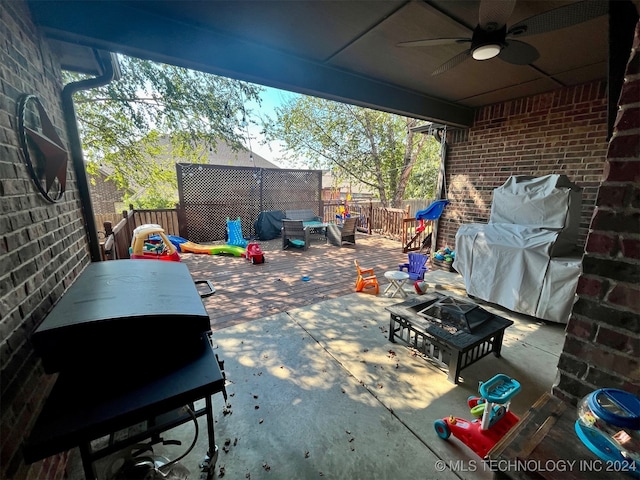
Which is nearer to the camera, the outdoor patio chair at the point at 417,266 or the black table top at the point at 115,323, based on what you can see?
the black table top at the point at 115,323

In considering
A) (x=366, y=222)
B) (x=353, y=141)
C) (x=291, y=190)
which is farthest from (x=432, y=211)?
(x=353, y=141)

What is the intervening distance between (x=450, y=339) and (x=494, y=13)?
2.44 metres

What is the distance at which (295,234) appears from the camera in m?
6.96

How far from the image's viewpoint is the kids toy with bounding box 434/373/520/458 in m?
1.49

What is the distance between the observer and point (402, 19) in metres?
2.16

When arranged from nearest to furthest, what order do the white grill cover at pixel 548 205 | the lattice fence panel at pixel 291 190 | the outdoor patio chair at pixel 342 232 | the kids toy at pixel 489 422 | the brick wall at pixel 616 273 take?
the brick wall at pixel 616 273 → the kids toy at pixel 489 422 → the white grill cover at pixel 548 205 → the outdoor patio chair at pixel 342 232 → the lattice fence panel at pixel 291 190

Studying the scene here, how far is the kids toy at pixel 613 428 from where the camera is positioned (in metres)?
0.66

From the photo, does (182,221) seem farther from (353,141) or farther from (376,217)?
(353,141)

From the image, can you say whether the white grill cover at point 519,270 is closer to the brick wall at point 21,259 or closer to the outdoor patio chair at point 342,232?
the outdoor patio chair at point 342,232

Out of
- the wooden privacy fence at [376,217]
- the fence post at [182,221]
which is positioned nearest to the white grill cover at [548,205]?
the wooden privacy fence at [376,217]

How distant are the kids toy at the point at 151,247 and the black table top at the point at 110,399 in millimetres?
3000

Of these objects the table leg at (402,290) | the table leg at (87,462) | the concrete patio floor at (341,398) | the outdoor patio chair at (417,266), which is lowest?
the concrete patio floor at (341,398)

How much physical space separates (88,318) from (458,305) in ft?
9.34

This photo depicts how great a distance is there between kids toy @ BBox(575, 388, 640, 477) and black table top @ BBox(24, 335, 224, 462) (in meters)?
1.27
